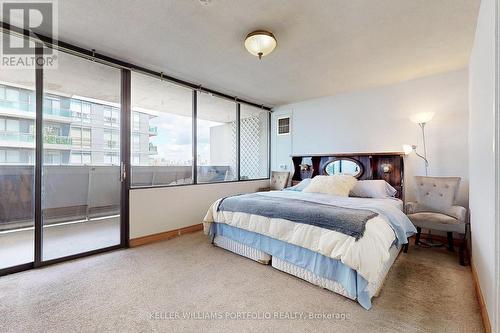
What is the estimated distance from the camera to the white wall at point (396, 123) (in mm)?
3244

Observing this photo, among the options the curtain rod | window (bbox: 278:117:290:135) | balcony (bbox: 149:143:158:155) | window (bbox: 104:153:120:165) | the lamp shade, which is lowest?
window (bbox: 104:153:120:165)

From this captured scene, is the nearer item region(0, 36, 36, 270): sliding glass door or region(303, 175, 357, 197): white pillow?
region(0, 36, 36, 270): sliding glass door

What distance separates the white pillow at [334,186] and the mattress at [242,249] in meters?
1.33

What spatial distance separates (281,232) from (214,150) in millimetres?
2688

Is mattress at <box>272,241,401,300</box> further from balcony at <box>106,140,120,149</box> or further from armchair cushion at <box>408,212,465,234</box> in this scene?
balcony at <box>106,140,120,149</box>

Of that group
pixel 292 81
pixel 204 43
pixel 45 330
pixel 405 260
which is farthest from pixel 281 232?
pixel 292 81

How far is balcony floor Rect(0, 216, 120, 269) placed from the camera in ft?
8.27

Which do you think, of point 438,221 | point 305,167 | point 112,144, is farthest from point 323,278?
point 112,144

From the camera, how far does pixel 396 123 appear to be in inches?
148

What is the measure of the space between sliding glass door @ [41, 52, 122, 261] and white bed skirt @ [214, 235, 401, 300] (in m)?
1.58

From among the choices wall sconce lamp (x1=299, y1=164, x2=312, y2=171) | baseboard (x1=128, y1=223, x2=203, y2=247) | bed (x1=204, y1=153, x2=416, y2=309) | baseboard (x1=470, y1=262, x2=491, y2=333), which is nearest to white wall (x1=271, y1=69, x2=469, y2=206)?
wall sconce lamp (x1=299, y1=164, x2=312, y2=171)

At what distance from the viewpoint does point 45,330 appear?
1561mm

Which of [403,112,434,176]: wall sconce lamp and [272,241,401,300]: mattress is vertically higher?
[403,112,434,176]: wall sconce lamp

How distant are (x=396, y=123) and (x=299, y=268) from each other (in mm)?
2970
